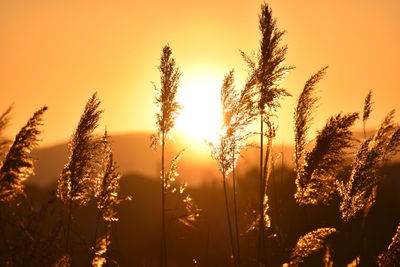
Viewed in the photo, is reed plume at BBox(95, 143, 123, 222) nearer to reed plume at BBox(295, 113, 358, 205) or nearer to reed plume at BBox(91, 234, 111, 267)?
reed plume at BBox(91, 234, 111, 267)

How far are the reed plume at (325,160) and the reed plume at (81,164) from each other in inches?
105

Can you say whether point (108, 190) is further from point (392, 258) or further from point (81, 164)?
point (392, 258)

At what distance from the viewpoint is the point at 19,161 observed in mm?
6273

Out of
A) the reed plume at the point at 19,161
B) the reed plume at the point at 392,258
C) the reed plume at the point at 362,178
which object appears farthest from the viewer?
the reed plume at the point at 362,178

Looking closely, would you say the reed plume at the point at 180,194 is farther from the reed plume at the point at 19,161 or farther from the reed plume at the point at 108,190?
the reed plume at the point at 19,161

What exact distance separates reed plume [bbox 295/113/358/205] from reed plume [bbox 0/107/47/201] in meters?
3.34

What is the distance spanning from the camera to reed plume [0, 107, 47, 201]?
6207mm

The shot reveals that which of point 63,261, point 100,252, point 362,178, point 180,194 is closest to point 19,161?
point 63,261

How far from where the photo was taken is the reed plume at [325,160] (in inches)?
297

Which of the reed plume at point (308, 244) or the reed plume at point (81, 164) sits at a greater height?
the reed plume at point (81, 164)

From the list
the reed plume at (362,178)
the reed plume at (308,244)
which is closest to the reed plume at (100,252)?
the reed plume at (308,244)

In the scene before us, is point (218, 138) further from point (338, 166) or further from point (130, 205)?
point (130, 205)

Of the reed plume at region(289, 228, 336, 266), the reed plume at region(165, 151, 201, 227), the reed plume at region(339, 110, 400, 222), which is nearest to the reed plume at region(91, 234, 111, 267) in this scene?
the reed plume at region(165, 151, 201, 227)

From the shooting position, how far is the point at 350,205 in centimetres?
758
